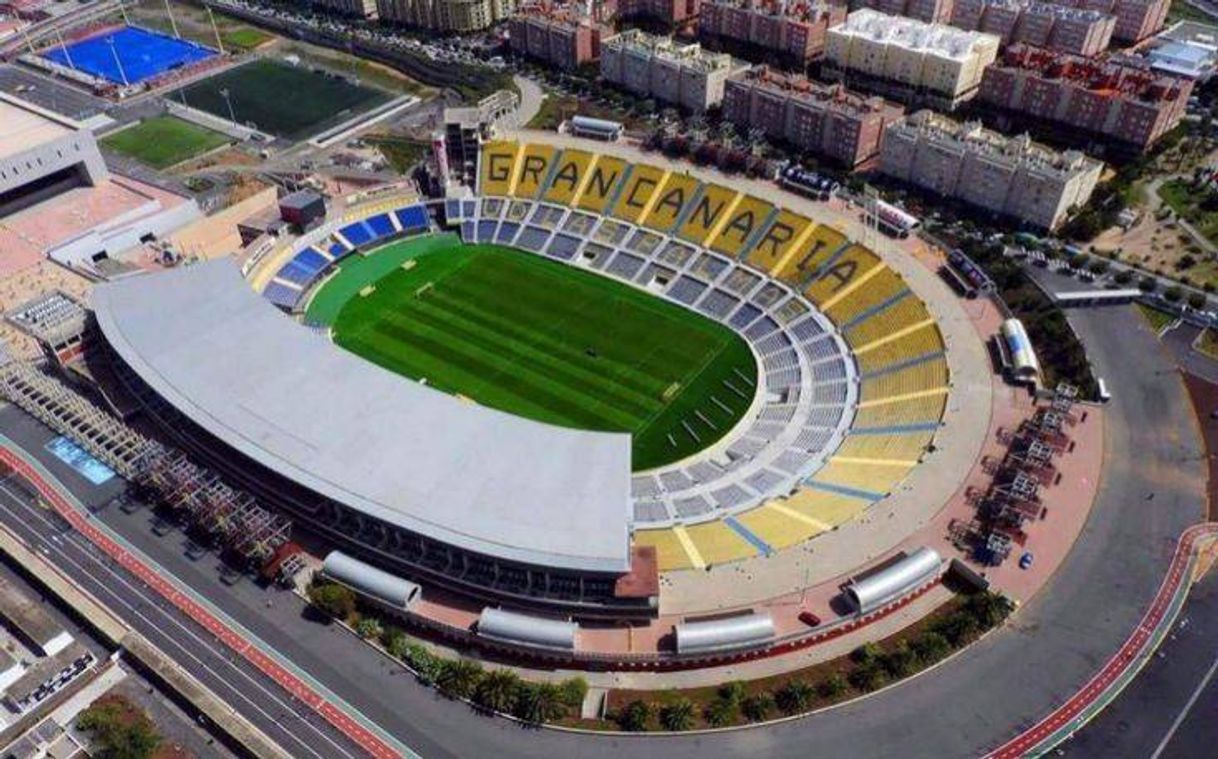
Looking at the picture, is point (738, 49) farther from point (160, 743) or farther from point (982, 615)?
point (160, 743)

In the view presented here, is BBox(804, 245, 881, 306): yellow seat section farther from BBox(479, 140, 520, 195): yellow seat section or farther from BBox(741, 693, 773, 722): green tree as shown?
BBox(741, 693, 773, 722): green tree

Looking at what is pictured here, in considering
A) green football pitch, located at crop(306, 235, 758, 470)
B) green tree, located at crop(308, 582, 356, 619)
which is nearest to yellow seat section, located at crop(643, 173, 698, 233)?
green football pitch, located at crop(306, 235, 758, 470)

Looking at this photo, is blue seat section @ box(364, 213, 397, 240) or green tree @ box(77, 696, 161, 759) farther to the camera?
blue seat section @ box(364, 213, 397, 240)

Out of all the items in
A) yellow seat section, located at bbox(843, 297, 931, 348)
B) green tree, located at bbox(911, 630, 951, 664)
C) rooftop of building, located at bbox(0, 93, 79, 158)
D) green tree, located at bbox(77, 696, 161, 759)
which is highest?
rooftop of building, located at bbox(0, 93, 79, 158)

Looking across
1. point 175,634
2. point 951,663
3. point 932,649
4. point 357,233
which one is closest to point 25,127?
point 357,233

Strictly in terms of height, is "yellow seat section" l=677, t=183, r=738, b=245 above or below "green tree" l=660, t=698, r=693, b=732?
above

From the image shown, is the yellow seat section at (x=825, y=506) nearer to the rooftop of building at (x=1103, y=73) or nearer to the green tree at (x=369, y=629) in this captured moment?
the green tree at (x=369, y=629)
